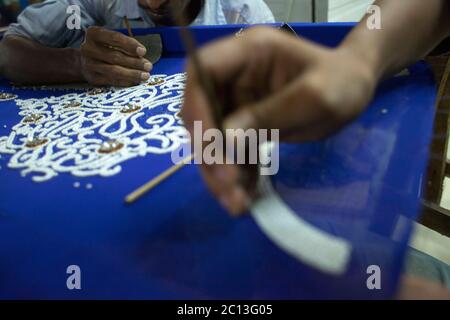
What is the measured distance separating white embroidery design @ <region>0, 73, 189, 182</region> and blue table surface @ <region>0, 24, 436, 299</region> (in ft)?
0.08

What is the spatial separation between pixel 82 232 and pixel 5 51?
0.82 m

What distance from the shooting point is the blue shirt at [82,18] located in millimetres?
997

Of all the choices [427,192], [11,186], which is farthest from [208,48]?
[427,192]

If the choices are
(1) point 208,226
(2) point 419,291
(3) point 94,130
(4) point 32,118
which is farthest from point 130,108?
(2) point 419,291

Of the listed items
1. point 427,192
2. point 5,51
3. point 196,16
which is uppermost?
point 196,16

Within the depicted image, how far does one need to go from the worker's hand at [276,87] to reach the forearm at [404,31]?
13 cm

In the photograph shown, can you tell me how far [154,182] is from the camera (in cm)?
42

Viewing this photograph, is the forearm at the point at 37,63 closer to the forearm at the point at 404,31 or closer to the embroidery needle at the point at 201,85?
the embroidery needle at the point at 201,85

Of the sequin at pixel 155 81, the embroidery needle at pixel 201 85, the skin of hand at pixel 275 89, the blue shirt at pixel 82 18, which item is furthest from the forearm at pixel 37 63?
the skin of hand at pixel 275 89

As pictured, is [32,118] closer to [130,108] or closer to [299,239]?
[130,108]

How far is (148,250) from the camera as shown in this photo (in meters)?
0.33

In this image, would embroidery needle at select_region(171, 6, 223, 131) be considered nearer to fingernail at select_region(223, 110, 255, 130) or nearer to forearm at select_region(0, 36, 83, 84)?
fingernail at select_region(223, 110, 255, 130)

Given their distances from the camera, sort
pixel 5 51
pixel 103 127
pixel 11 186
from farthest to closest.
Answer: pixel 5 51 < pixel 103 127 < pixel 11 186

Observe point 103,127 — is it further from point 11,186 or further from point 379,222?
point 379,222
